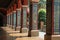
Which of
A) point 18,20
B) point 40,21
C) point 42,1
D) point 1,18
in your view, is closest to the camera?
point 18,20

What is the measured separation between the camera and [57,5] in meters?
10.6

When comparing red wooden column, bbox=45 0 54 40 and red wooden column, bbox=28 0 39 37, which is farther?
red wooden column, bbox=28 0 39 37

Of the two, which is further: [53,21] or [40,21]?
[40,21]

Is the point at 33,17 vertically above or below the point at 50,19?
below

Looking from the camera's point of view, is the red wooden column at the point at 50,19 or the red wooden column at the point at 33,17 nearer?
the red wooden column at the point at 50,19

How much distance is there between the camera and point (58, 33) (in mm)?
10406

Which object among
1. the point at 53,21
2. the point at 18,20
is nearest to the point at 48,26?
the point at 53,21

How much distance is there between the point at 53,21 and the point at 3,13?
4684cm

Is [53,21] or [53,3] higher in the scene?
[53,3]

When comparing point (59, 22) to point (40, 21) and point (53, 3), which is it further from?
point (40, 21)

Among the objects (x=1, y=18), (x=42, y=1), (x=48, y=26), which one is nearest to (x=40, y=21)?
(x=42, y=1)

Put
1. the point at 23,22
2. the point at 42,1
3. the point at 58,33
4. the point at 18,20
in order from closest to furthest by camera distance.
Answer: the point at 58,33 < the point at 23,22 < the point at 18,20 < the point at 42,1

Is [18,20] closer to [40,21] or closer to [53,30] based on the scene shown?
[40,21]

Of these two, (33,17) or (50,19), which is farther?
(33,17)
